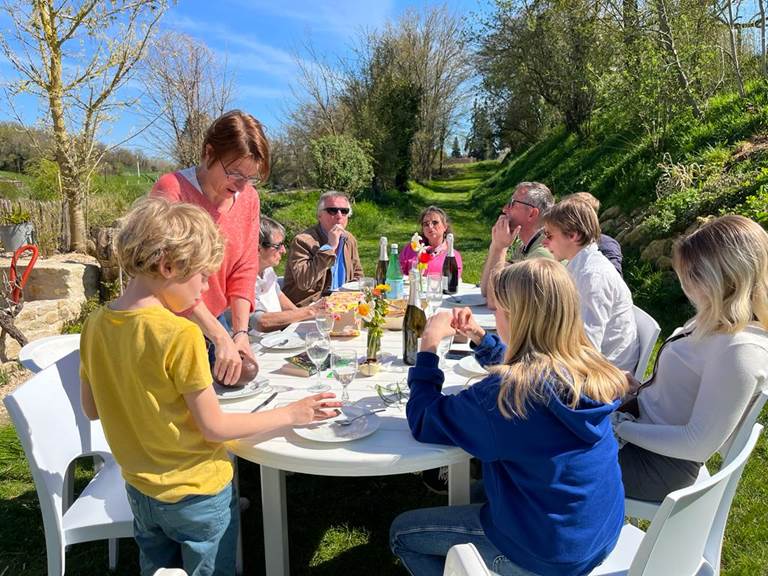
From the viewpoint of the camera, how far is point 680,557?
1.39 meters

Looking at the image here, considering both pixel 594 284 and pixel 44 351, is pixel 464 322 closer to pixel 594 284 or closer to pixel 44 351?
pixel 594 284

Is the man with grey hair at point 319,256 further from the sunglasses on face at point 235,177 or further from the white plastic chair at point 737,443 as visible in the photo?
the white plastic chair at point 737,443

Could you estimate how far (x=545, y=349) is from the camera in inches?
62.0

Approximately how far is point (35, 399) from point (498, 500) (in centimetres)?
162

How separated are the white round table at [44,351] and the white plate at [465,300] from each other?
7.13 ft

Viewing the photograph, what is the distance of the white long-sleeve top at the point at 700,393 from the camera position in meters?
1.74

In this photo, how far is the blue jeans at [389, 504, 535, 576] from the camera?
1.76 meters

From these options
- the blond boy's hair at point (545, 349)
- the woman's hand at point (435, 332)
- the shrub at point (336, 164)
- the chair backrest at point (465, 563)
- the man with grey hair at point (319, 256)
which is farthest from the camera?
the shrub at point (336, 164)

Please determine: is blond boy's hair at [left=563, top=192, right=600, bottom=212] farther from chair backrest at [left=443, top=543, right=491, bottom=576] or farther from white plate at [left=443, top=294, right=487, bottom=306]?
chair backrest at [left=443, top=543, right=491, bottom=576]

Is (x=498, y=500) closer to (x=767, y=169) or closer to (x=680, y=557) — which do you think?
(x=680, y=557)

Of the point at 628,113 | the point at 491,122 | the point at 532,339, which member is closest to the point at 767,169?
the point at 628,113

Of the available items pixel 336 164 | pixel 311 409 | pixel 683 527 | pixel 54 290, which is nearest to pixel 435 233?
pixel 311 409

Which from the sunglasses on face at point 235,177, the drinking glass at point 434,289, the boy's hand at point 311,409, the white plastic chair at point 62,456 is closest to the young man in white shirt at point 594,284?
the drinking glass at point 434,289

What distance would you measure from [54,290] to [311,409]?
18.7 feet
